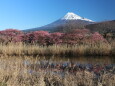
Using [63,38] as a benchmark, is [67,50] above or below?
below

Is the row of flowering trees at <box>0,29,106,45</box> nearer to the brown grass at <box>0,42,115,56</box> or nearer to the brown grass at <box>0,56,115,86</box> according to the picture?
the brown grass at <box>0,42,115,56</box>

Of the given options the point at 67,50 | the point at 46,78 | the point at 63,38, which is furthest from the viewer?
the point at 63,38

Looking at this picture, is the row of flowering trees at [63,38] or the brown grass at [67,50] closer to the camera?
the brown grass at [67,50]

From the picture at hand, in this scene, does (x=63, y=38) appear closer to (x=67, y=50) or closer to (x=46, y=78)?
(x=67, y=50)

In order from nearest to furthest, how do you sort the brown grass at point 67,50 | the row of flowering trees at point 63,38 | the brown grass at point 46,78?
the brown grass at point 46,78
the brown grass at point 67,50
the row of flowering trees at point 63,38

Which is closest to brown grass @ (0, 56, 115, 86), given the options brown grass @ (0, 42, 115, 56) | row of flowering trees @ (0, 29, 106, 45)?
brown grass @ (0, 42, 115, 56)

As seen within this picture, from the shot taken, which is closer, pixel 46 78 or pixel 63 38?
pixel 46 78

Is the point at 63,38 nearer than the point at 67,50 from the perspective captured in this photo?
No

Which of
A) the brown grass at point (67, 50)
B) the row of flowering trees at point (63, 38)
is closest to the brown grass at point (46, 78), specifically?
the brown grass at point (67, 50)

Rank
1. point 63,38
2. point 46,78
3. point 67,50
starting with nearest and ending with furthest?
point 46,78 → point 67,50 → point 63,38

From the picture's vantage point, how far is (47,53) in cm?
1675

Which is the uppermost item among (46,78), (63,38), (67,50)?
(63,38)

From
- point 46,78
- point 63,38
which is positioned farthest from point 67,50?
point 46,78

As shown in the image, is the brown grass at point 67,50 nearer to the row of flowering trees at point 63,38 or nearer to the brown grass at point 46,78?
the row of flowering trees at point 63,38
